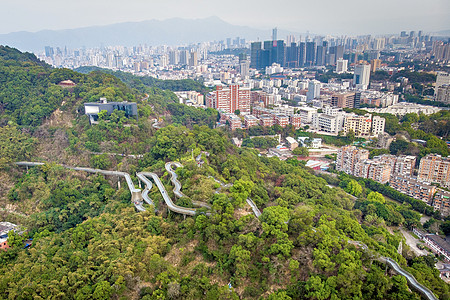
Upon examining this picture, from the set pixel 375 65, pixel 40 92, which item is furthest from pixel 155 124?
pixel 375 65

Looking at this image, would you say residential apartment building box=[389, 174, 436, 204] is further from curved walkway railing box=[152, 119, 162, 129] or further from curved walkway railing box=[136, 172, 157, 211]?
curved walkway railing box=[152, 119, 162, 129]

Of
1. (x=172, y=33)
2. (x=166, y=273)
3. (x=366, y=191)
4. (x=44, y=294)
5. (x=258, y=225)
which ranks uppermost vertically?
(x=172, y=33)

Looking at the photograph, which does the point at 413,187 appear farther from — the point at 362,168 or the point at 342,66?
the point at 342,66

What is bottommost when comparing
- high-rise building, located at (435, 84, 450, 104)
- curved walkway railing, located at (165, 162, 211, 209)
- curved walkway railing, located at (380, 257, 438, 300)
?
curved walkway railing, located at (380, 257, 438, 300)

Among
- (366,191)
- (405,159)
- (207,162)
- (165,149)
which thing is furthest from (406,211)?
(165,149)

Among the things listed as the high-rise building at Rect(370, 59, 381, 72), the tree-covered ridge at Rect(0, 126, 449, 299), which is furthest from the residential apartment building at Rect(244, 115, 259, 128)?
the high-rise building at Rect(370, 59, 381, 72)

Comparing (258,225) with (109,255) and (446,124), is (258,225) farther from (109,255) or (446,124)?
(446,124)
